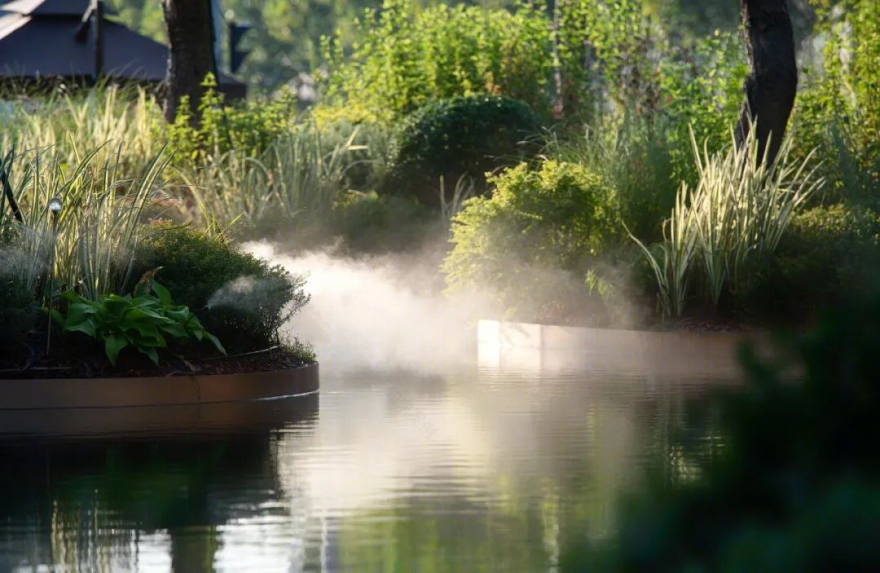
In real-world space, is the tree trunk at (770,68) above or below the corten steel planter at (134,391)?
above

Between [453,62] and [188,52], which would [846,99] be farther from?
[188,52]

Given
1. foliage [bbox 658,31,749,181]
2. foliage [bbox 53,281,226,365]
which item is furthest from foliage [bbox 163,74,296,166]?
foliage [bbox 53,281,226,365]

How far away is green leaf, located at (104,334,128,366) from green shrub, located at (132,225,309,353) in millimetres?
1162

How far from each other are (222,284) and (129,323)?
1243 millimetres

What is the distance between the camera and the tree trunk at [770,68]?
1903cm

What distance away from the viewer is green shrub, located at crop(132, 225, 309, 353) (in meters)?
13.2

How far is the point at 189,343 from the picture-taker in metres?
12.8

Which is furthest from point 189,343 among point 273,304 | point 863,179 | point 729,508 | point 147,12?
point 147,12

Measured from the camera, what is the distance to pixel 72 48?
33.9 metres

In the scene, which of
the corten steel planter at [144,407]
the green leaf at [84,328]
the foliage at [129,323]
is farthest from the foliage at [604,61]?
the green leaf at [84,328]

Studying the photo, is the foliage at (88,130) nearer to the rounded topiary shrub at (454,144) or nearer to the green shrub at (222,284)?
the rounded topiary shrub at (454,144)

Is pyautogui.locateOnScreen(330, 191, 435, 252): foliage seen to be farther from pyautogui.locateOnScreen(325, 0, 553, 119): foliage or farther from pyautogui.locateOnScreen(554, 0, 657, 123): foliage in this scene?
pyautogui.locateOnScreen(325, 0, 553, 119): foliage

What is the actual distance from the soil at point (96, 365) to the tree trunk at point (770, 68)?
835 cm

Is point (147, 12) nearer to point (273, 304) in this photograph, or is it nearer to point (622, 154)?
point (622, 154)
